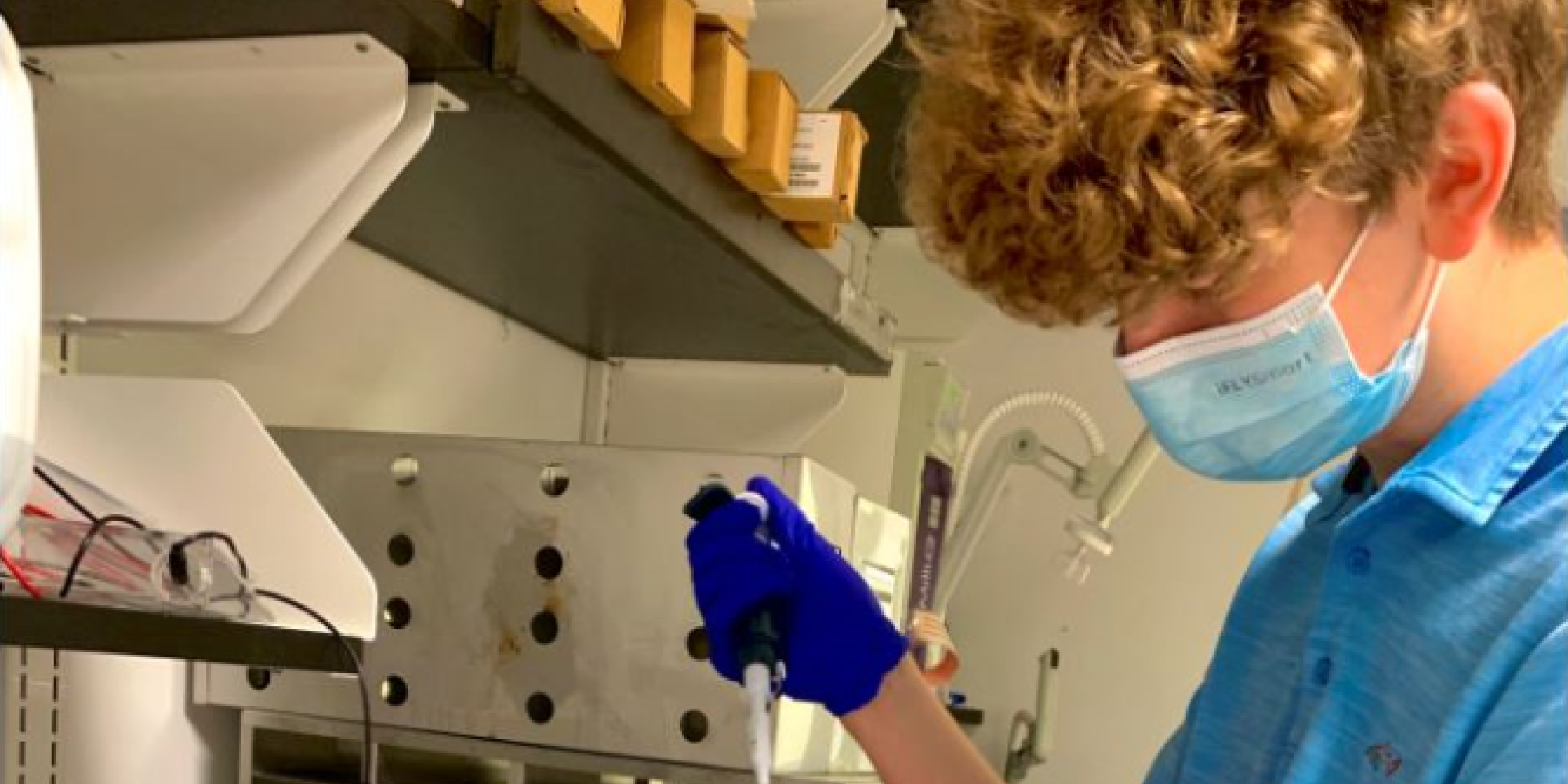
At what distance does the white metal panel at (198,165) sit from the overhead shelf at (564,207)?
1.1 inches

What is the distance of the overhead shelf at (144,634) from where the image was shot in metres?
0.57

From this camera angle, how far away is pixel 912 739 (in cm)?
101

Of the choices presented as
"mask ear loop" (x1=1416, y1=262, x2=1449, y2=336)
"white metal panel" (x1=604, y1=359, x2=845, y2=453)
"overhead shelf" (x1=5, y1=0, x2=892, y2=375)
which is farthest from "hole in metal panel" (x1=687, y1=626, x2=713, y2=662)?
"white metal panel" (x1=604, y1=359, x2=845, y2=453)

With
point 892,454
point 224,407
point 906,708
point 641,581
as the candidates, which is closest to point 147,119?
point 224,407

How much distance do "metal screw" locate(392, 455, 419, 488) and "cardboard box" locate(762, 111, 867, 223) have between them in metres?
0.40

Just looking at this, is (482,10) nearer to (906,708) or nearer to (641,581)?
(641,581)

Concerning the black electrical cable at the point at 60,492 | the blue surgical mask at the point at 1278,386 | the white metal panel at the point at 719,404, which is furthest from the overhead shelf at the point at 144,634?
the white metal panel at the point at 719,404

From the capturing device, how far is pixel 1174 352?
693 mm

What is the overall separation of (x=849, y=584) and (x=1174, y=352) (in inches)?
15.2

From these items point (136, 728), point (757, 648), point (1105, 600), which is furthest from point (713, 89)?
point (1105, 600)

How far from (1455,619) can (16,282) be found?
0.70 metres

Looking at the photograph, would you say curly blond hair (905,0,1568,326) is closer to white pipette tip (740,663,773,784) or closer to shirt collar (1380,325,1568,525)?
shirt collar (1380,325,1568,525)

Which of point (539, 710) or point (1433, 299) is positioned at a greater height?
point (1433, 299)

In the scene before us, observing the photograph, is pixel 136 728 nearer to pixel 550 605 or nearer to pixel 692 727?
pixel 550 605
